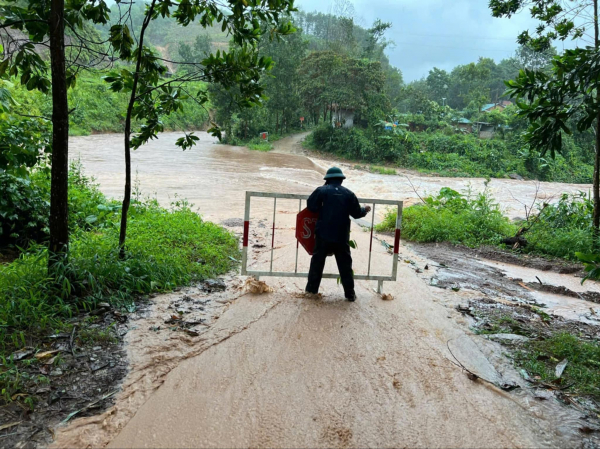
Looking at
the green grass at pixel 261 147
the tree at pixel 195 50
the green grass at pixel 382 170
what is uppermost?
the tree at pixel 195 50

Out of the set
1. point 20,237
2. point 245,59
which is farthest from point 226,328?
point 20,237

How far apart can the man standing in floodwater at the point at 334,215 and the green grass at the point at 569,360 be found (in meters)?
2.27

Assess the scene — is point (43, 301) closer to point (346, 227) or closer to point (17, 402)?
point (17, 402)

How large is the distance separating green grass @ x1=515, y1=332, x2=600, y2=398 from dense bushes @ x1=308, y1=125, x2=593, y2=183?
31.1m

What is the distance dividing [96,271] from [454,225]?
851cm

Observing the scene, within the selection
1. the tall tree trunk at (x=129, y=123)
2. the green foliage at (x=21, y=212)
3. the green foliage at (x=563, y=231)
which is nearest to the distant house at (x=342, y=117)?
the green foliage at (x=563, y=231)

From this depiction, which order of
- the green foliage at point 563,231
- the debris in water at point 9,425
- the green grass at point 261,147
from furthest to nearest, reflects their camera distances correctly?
the green grass at point 261,147, the green foliage at point 563,231, the debris in water at point 9,425

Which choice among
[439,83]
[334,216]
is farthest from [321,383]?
[439,83]

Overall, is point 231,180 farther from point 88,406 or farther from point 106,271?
point 88,406

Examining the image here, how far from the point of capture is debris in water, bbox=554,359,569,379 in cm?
405

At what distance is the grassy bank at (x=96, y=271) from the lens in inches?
165

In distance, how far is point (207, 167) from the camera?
25.8 m

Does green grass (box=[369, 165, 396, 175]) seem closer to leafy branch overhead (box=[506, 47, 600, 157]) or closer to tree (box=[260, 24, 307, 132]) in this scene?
tree (box=[260, 24, 307, 132])

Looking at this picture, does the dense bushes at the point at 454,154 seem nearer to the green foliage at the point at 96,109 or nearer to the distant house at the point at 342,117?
the distant house at the point at 342,117
